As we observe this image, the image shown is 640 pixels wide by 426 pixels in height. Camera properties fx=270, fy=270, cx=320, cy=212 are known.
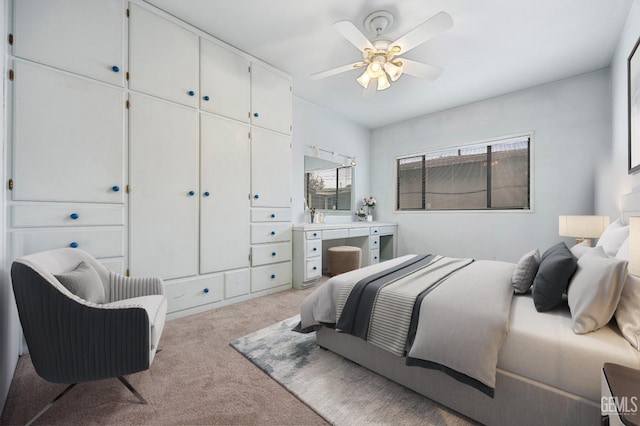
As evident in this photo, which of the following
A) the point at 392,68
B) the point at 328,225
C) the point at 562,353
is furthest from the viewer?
the point at 328,225

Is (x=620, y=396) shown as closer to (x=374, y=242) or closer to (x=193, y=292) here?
(x=193, y=292)

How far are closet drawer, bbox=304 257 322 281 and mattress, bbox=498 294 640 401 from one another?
2.46 metres

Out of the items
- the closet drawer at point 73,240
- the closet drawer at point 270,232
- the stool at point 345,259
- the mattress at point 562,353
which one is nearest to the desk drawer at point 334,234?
the stool at point 345,259

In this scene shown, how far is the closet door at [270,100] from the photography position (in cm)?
315

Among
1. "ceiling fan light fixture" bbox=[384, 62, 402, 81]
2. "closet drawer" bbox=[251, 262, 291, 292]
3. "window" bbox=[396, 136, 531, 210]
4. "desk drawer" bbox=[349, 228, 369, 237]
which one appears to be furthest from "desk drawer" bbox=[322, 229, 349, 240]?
"ceiling fan light fixture" bbox=[384, 62, 402, 81]

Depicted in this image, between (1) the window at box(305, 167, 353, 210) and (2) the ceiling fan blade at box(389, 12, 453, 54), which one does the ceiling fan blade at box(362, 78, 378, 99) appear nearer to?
(2) the ceiling fan blade at box(389, 12, 453, 54)

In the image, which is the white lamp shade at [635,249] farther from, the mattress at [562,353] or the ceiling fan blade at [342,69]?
the ceiling fan blade at [342,69]

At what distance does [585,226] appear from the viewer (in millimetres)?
2744

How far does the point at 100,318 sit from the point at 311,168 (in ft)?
11.1

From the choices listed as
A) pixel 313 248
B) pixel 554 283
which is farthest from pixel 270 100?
pixel 554 283

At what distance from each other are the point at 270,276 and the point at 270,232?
54cm

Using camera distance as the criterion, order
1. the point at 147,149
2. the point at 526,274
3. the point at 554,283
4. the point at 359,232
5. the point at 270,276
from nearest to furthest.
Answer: the point at 554,283 → the point at 526,274 → the point at 147,149 → the point at 270,276 → the point at 359,232

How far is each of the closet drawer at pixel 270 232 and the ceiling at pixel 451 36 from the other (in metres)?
1.96

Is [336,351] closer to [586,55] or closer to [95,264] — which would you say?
[95,264]
